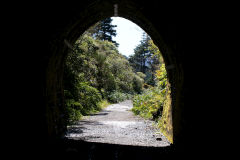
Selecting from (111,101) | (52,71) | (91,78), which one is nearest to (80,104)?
(91,78)

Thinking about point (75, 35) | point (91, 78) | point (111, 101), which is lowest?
point (111, 101)

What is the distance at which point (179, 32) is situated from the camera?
15.8 feet

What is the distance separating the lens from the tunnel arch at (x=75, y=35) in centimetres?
512

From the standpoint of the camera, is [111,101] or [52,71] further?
[111,101]

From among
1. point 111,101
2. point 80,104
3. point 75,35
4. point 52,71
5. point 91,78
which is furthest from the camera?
point 111,101

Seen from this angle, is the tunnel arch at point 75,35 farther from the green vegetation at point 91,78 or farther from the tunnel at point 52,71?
the green vegetation at point 91,78

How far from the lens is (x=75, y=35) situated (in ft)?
22.7

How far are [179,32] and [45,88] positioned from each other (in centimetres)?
348

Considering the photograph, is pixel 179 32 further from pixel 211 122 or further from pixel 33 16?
pixel 33 16

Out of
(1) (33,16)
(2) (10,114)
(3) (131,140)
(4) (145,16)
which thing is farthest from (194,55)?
(2) (10,114)

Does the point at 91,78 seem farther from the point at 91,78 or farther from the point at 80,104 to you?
the point at 80,104

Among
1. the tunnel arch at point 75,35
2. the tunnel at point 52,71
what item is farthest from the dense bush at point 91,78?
the tunnel at point 52,71

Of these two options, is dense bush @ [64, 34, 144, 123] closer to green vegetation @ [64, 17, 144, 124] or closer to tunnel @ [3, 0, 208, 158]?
green vegetation @ [64, 17, 144, 124]

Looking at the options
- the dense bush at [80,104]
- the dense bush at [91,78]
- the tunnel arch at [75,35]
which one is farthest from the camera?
the dense bush at [91,78]
